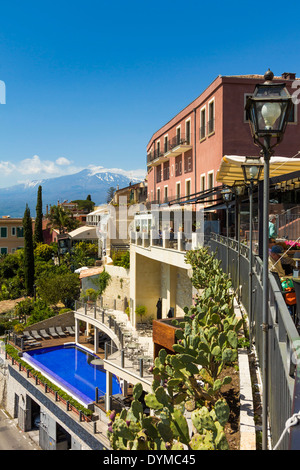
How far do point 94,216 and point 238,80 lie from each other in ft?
133

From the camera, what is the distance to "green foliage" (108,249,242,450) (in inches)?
141

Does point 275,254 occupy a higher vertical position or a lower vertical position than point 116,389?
higher

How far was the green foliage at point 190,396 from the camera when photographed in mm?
3578

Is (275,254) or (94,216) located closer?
(275,254)

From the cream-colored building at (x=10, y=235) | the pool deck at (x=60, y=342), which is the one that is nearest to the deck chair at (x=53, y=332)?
the pool deck at (x=60, y=342)

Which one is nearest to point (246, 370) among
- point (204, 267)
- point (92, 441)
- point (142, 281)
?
point (204, 267)

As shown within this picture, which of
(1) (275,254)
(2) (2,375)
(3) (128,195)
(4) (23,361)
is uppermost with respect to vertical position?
(3) (128,195)

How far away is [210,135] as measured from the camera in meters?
21.8

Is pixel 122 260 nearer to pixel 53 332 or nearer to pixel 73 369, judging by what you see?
pixel 53 332

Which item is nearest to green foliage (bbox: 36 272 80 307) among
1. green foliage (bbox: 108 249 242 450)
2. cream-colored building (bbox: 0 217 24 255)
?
cream-colored building (bbox: 0 217 24 255)

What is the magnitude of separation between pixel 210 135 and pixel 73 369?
15.8 metres

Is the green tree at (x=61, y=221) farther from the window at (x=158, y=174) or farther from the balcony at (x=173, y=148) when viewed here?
the balcony at (x=173, y=148)
